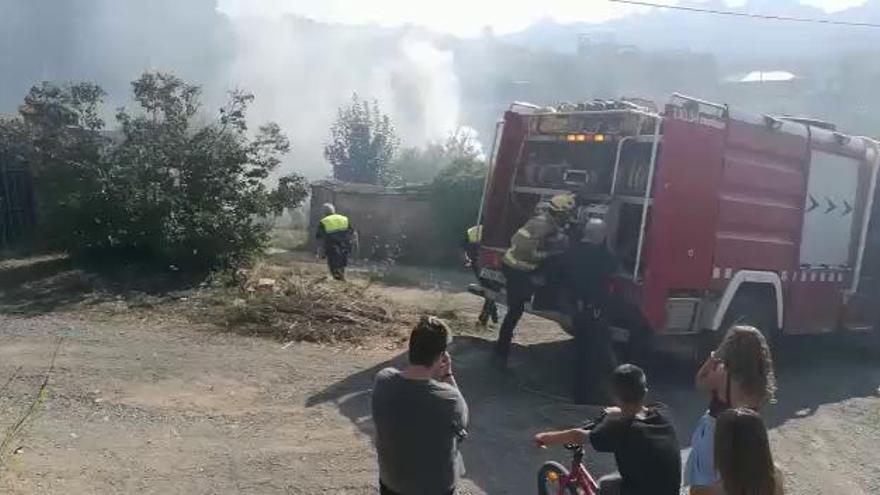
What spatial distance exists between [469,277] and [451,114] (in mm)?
36022

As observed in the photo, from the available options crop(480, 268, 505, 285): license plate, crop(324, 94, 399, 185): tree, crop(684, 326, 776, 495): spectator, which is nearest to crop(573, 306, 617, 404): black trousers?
crop(480, 268, 505, 285): license plate

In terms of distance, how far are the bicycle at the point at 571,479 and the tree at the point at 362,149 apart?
2381 centimetres

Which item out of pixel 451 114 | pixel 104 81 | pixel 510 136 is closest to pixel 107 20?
pixel 104 81

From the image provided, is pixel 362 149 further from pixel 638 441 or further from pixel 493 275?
pixel 638 441

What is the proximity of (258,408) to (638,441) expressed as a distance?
3.77 meters

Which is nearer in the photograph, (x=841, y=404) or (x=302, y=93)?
(x=841, y=404)

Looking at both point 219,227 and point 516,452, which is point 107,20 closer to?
point 219,227

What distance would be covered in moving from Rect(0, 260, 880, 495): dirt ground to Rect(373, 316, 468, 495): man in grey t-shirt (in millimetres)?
1792

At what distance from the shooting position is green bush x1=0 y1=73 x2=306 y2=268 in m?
10.5

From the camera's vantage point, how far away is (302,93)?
50344 millimetres

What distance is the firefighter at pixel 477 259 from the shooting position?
27.8 feet

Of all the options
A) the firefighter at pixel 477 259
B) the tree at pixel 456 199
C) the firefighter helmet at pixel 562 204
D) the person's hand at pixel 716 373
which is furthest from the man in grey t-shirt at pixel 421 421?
the tree at pixel 456 199

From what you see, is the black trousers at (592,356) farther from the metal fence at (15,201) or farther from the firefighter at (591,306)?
the metal fence at (15,201)

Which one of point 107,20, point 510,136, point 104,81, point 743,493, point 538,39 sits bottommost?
point 743,493
